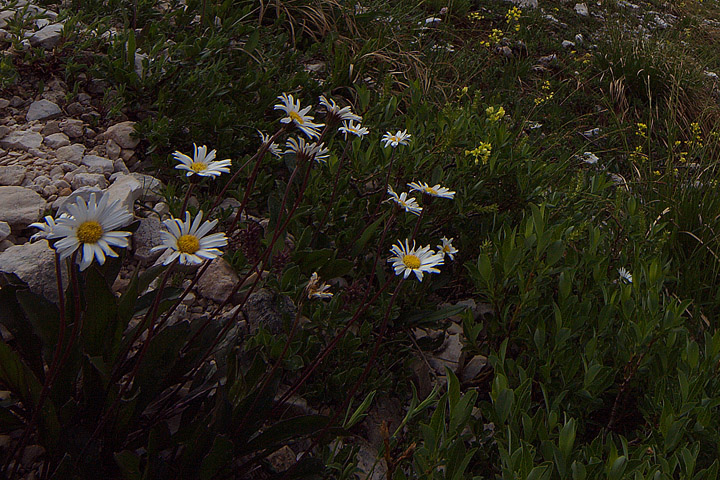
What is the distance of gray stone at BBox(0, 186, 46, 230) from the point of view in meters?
2.03

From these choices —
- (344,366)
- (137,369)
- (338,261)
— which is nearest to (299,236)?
(338,261)

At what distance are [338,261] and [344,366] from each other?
37 centimetres

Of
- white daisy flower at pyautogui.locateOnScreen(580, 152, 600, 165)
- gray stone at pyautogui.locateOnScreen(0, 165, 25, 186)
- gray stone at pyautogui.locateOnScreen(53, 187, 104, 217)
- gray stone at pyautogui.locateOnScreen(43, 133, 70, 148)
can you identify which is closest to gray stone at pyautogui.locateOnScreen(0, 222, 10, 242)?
gray stone at pyautogui.locateOnScreen(53, 187, 104, 217)

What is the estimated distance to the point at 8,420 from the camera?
1416 mm

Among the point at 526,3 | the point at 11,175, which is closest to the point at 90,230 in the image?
the point at 11,175

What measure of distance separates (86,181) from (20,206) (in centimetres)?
27

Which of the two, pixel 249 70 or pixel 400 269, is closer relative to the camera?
pixel 400 269

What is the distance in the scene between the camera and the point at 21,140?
7.95 feet

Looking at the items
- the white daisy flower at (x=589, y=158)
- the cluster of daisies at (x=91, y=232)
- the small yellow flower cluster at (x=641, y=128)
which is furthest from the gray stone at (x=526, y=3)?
the cluster of daisies at (x=91, y=232)

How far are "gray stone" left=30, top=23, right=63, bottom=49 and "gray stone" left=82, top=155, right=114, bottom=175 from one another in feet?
2.54

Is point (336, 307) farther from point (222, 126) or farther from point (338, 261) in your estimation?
point (222, 126)

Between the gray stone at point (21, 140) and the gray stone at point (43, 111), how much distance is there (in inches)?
5.5

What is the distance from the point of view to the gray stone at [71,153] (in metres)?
2.42

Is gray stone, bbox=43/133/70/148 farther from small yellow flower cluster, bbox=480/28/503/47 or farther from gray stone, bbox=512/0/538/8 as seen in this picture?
gray stone, bbox=512/0/538/8
